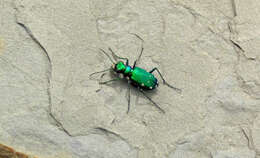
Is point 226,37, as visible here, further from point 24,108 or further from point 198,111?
point 24,108

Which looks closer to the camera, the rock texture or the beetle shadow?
the rock texture

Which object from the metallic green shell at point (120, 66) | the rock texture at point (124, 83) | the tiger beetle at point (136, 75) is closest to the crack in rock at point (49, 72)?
the rock texture at point (124, 83)

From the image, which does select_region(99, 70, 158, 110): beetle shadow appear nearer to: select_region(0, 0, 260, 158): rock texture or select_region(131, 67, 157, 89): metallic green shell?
select_region(0, 0, 260, 158): rock texture

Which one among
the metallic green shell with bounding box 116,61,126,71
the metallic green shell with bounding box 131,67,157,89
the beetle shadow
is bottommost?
the beetle shadow

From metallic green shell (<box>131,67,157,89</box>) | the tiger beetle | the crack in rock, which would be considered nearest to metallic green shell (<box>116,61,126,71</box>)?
the tiger beetle

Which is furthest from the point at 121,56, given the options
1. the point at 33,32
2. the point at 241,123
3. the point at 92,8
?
the point at 241,123

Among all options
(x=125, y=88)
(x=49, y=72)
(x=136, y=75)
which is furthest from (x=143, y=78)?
(x=49, y=72)
